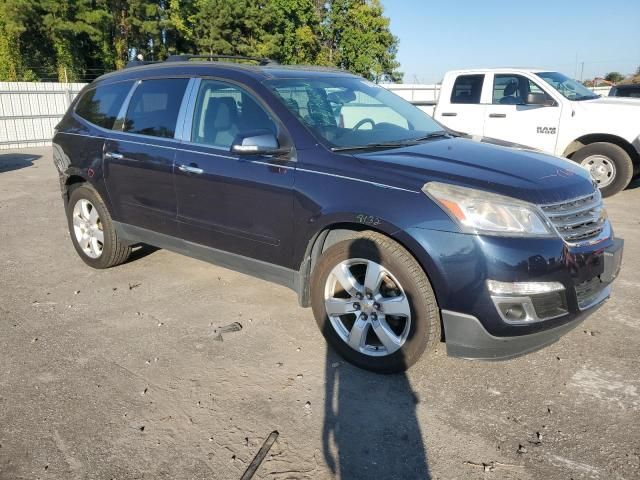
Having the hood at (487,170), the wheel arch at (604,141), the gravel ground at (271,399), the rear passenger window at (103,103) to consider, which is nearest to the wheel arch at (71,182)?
the rear passenger window at (103,103)

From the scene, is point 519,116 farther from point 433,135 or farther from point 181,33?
point 181,33

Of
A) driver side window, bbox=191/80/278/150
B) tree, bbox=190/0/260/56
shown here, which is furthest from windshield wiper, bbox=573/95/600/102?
tree, bbox=190/0/260/56

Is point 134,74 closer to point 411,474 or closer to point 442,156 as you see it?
point 442,156

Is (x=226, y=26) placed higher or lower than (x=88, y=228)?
higher

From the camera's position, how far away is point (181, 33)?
3991cm

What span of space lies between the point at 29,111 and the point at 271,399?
667 inches

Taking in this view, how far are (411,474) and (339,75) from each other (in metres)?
3.22

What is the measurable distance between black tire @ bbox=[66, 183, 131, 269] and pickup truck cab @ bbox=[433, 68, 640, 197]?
513 cm

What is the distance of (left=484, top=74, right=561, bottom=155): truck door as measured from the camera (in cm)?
821

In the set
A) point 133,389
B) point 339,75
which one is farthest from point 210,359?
point 339,75

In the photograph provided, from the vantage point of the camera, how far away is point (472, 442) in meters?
2.60

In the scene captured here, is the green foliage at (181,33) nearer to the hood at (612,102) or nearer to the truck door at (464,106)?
the truck door at (464,106)

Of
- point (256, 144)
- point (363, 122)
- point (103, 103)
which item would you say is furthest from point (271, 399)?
point (103, 103)

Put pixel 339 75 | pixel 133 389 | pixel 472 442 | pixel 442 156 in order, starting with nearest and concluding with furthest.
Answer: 1. pixel 472 442
2. pixel 133 389
3. pixel 442 156
4. pixel 339 75
